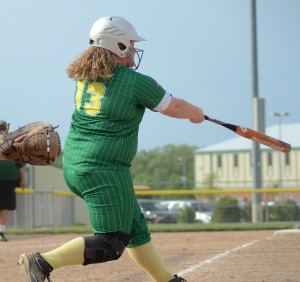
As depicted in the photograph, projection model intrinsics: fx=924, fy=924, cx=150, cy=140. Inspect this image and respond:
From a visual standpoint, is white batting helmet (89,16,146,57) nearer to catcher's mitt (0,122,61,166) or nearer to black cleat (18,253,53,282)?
catcher's mitt (0,122,61,166)

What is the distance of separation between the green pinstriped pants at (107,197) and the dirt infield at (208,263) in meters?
2.17

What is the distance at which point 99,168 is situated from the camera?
21.1 feet

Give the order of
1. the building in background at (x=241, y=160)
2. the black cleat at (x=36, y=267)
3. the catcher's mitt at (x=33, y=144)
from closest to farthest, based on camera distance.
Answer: the black cleat at (x=36, y=267)
the catcher's mitt at (x=33, y=144)
the building in background at (x=241, y=160)

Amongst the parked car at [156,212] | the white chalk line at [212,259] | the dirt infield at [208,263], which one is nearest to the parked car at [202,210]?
the parked car at [156,212]

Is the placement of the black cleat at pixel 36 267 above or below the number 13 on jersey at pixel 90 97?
below

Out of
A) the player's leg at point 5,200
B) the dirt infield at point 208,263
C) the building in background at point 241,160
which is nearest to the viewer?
the dirt infield at point 208,263

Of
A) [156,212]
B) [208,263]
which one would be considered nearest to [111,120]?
[208,263]

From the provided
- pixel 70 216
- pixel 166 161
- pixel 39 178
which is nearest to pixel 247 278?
pixel 70 216

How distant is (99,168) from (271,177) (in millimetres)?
92525

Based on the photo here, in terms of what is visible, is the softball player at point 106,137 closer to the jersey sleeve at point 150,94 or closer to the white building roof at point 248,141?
the jersey sleeve at point 150,94

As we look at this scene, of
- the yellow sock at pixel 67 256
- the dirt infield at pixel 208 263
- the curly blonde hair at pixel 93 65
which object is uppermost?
the curly blonde hair at pixel 93 65

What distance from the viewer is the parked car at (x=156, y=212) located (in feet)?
102

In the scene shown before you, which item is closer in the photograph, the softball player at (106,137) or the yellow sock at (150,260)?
the softball player at (106,137)

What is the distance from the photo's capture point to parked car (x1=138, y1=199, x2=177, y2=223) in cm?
3105
